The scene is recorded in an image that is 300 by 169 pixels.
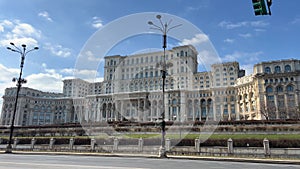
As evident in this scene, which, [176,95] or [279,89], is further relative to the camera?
[176,95]

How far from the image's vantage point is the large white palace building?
252ft

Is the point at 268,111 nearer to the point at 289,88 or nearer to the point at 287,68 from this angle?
the point at 289,88

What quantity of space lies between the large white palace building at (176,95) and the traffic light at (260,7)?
70738 mm

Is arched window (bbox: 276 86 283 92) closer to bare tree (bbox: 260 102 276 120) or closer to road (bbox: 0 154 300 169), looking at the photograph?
bare tree (bbox: 260 102 276 120)

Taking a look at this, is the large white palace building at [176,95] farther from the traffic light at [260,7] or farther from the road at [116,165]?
the traffic light at [260,7]

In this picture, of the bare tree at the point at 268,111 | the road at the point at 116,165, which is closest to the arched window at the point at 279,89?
the bare tree at the point at 268,111

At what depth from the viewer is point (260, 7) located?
8523mm

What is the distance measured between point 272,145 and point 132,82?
85220 millimetres

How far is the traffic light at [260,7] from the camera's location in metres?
8.48

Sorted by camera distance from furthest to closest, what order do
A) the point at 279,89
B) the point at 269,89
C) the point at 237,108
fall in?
the point at 237,108 < the point at 269,89 < the point at 279,89

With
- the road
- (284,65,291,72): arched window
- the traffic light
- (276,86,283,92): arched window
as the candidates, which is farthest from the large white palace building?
the traffic light

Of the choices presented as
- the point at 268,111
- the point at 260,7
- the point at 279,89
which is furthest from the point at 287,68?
the point at 260,7

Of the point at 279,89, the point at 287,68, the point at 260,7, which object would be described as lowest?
the point at 260,7

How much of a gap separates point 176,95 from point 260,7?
86550mm
